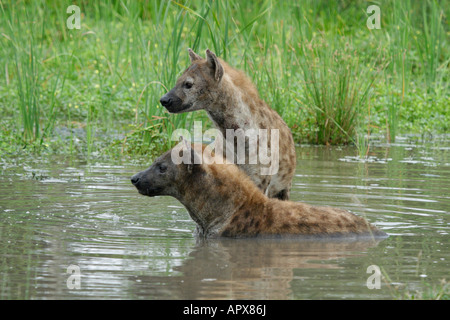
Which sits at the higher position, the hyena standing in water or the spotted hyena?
the hyena standing in water

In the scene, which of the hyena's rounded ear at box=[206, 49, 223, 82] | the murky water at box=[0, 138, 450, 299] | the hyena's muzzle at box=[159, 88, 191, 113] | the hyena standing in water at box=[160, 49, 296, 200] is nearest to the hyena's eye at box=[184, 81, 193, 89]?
the hyena standing in water at box=[160, 49, 296, 200]

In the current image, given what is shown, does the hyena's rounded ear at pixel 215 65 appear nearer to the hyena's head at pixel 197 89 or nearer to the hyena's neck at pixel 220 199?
the hyena's head at pixel 197 89

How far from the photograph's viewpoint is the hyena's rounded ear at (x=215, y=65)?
7.89 metres

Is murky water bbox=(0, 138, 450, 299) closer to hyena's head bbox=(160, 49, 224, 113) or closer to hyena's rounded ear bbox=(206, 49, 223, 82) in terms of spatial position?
hyena's head bbox=(160, 49, 224, 113)

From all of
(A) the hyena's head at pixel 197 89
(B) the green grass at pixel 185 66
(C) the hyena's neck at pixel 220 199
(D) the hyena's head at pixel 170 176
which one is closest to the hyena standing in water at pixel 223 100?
(A) the hyena's head at pixel 197 89

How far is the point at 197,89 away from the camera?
8.00 metres

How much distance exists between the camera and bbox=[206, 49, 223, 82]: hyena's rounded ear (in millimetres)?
7887

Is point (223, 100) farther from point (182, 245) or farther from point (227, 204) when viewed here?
point (182, 245)

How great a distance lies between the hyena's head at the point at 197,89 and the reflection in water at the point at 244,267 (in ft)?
5.18

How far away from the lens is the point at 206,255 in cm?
643

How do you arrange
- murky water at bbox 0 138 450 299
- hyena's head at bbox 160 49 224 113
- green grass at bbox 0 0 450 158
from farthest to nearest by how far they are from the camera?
green grass at bbox 0 0 450 158
hyena's head at bbox 160 49 224 113
murky water at bbox 0 138 450 299

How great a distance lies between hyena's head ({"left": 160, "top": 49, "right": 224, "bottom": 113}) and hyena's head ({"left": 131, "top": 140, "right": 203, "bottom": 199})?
3.25 feet

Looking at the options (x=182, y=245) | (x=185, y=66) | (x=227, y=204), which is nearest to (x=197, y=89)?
(x=227, y=204)

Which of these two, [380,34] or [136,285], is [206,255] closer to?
[136,285]
